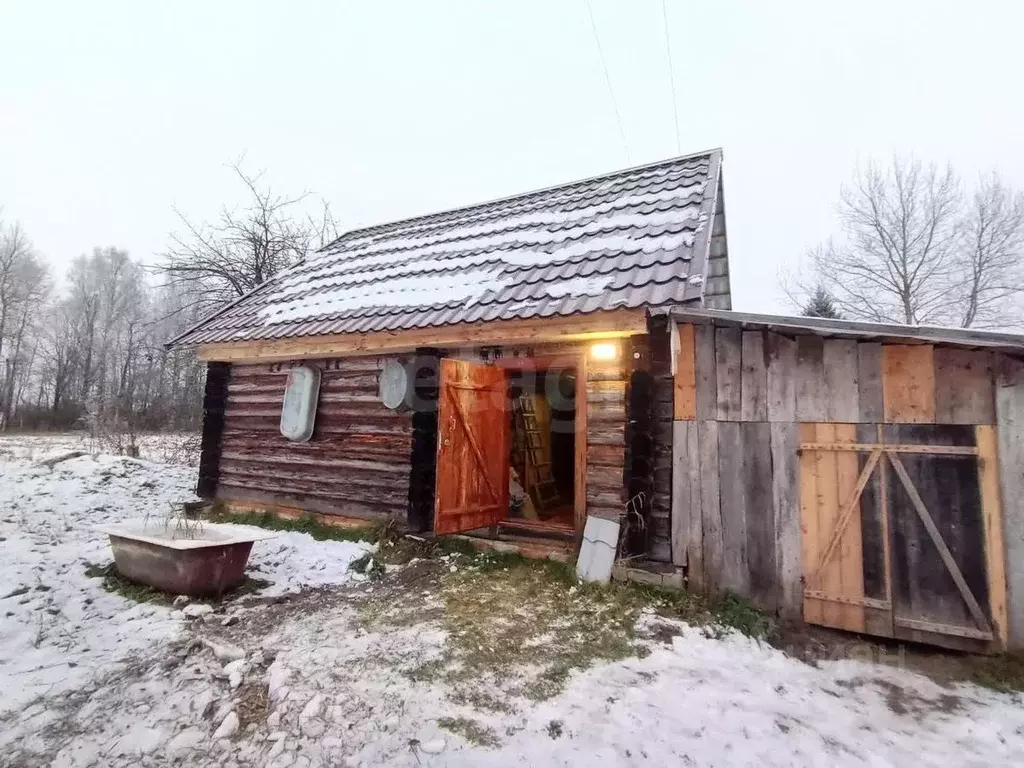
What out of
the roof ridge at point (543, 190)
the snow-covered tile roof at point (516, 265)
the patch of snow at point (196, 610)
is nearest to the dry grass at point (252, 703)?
the patch of snow at point (196, 610)

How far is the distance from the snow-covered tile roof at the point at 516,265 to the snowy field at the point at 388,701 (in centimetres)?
304

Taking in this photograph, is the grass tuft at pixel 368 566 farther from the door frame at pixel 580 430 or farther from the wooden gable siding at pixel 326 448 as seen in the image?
the door frame at pixel 580 430

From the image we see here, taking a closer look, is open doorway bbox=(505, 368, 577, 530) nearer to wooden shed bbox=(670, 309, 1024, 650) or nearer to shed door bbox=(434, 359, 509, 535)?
shed door bbox=(434, 359, 509, 535)

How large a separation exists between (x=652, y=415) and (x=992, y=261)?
2503 centimetres

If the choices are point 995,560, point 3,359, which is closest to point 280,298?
point 995,560

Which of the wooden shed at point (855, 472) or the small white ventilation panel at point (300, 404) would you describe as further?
the small white ventilation panel at point (300, 404)

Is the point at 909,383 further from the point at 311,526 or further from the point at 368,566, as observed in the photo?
the point at 311,526

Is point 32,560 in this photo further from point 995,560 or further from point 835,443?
point 995,560

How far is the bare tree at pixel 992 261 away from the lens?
20203 mm

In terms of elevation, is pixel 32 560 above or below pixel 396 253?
below

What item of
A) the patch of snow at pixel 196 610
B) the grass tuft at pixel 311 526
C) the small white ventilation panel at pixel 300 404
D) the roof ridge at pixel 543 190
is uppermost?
the roof ridge at pixel 543 190

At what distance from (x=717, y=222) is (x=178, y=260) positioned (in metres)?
15.4

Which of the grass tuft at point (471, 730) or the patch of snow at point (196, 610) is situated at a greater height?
the patch of snow at point (196, 610)

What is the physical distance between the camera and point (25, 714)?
2.85 metres
